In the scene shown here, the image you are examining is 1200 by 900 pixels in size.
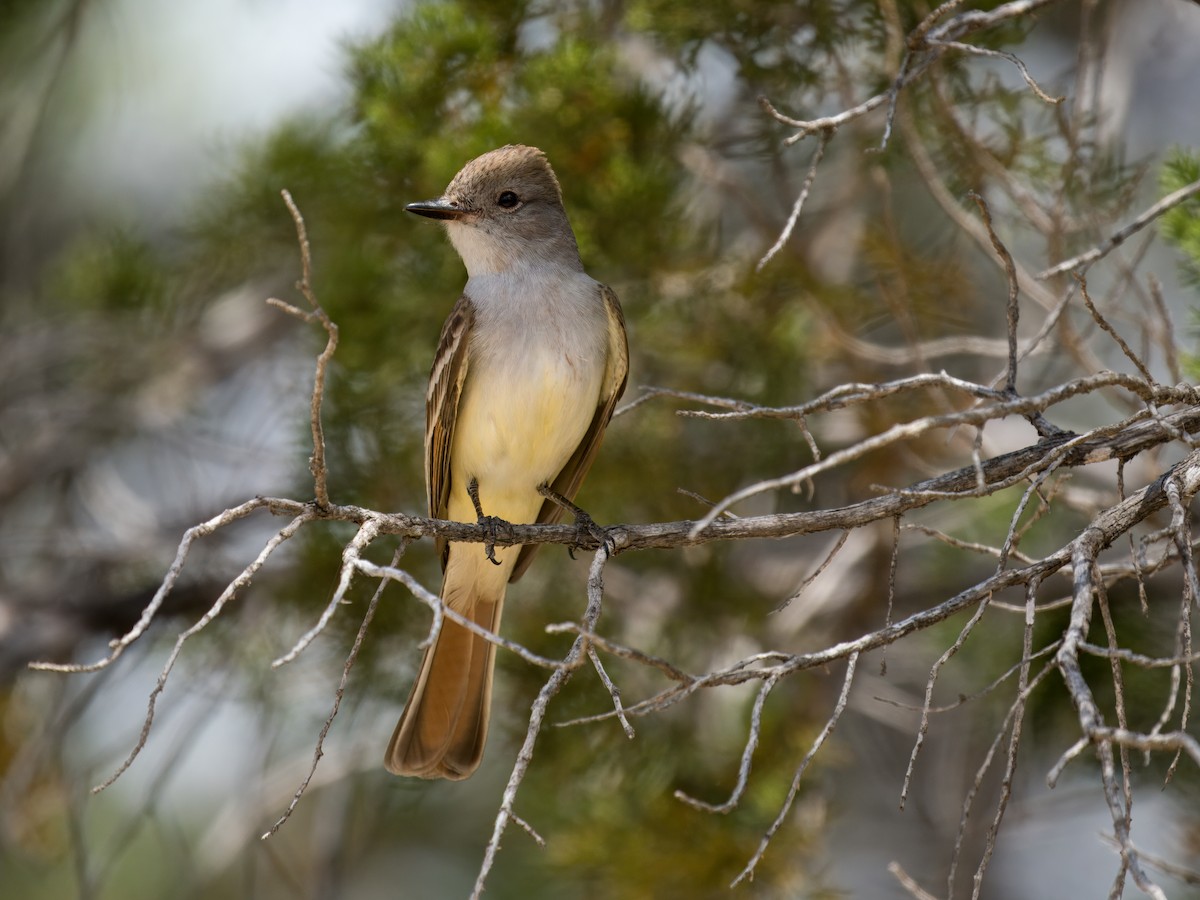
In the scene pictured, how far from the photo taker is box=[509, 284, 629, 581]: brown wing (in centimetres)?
358

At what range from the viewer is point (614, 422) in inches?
170

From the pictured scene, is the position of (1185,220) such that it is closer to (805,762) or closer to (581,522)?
(581,522)

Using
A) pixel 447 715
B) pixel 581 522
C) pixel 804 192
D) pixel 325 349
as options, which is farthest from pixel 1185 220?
pixel 447 715

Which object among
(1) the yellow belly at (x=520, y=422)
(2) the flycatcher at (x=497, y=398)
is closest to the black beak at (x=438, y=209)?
(2) the flycatcher at (x=497, y=398)

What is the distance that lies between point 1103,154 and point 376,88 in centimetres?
223

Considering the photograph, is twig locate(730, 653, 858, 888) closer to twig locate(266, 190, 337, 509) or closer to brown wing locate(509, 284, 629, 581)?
twig locate(266, 190, 337, 509)

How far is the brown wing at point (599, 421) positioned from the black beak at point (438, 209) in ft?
1.46

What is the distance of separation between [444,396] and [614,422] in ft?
3.19

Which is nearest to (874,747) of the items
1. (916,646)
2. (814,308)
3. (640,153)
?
(916,646)

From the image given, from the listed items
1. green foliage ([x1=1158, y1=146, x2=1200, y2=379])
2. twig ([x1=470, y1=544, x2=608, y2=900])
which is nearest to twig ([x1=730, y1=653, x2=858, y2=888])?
twig ([x1=470, y1=544, x2=608, y2=900])

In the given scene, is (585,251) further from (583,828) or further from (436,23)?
(583,828)

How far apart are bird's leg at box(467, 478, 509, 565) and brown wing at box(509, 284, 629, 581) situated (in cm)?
19

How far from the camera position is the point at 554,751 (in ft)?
13.8

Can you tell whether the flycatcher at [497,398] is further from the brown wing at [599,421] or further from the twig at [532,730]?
the twig at [532,730]
